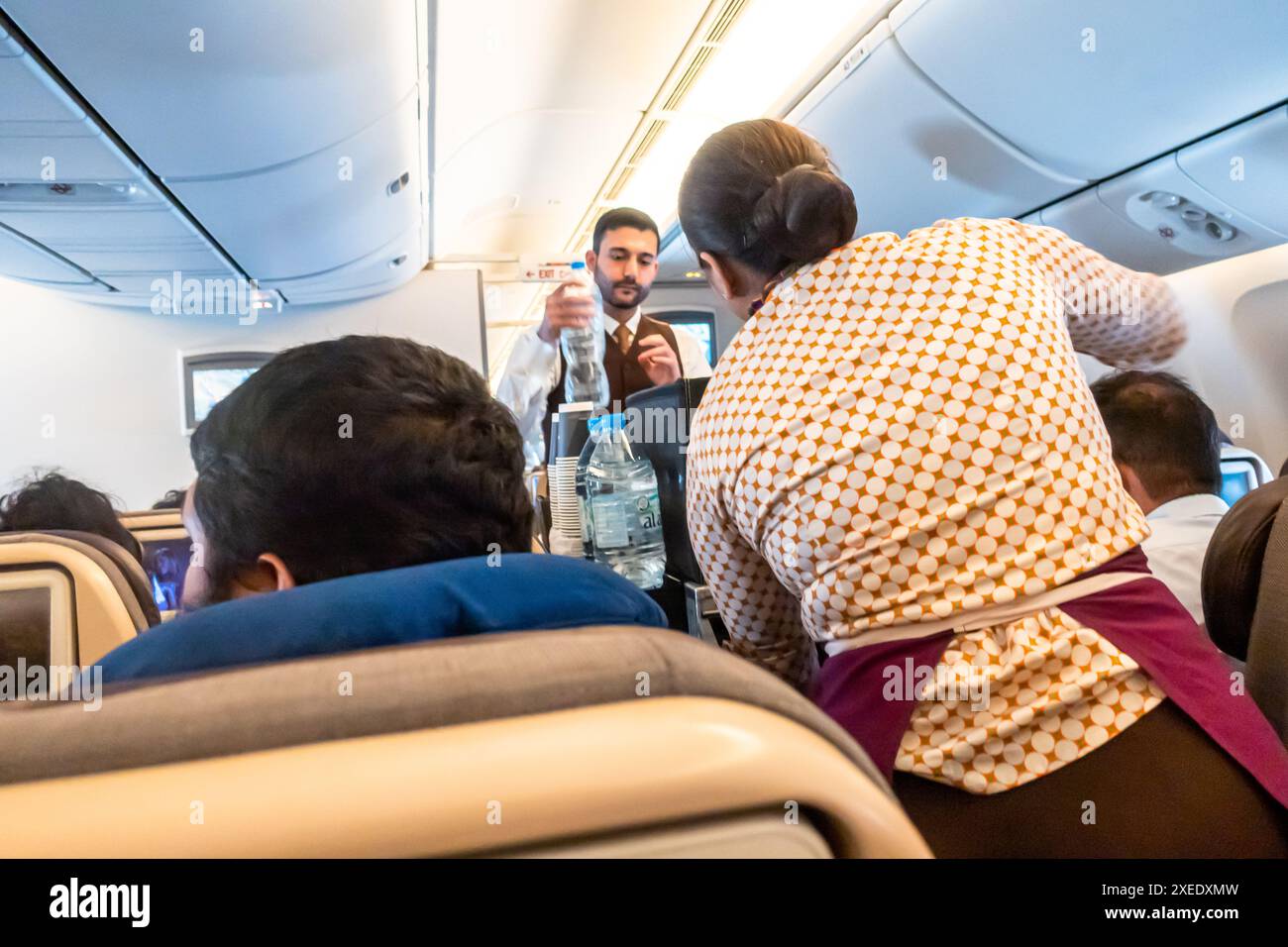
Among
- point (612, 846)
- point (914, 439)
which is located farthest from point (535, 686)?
point (914, 439)

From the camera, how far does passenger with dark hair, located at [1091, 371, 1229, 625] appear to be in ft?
6.34

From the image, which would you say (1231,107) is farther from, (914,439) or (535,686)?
(535,686)

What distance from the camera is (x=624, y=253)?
2.54 metres

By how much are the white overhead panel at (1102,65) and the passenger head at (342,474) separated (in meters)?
2.59

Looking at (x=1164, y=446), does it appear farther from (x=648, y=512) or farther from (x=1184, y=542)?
(x=648, y=512)

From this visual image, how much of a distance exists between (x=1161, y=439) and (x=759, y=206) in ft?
4.55

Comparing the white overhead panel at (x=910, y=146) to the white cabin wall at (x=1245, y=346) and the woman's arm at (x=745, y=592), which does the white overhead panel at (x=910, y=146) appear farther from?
the woman's arm at (x=745, y=592)

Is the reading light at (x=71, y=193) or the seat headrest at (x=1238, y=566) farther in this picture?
the reading light at (x=71, y=193)

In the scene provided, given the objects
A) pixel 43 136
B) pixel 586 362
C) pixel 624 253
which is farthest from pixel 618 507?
pixel 43 136

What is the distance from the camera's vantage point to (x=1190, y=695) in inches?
37.9

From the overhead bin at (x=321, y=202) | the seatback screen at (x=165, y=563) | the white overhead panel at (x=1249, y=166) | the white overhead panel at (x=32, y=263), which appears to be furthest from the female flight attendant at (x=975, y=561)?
the white overhead panel at (x=32, y=263)

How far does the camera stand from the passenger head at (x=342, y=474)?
2.73 feet

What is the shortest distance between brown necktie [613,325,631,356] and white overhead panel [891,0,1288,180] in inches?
60.1

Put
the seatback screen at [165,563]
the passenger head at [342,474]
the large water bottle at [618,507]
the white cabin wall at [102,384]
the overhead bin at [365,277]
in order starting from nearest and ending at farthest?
the passenger head at [342,474] → the large water bottle at [618,507] → the seatback screen at [165,563] → the overhead bin at [365,277] → the white cabin wall at [102,384]
